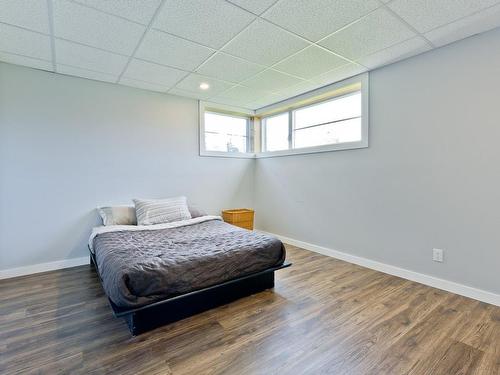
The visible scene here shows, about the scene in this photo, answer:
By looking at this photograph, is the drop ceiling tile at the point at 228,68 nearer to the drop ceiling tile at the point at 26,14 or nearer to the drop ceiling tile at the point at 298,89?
→ the drop ceiling tile at the point at 298,89

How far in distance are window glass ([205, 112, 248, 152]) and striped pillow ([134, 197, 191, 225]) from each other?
1.33 metres

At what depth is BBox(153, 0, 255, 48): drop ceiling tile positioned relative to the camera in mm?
1959

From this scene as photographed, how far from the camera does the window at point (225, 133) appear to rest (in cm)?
445

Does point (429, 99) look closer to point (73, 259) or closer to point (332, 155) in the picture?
point (332, 155)

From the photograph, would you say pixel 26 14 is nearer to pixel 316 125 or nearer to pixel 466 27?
pixel 316 125

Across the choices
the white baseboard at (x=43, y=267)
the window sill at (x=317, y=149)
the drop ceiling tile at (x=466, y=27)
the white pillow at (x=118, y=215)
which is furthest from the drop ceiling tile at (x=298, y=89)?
the white baseboard at (x=43, y=267)

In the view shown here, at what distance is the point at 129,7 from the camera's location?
77.3 inches

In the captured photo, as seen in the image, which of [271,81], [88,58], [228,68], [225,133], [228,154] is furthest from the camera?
[225,133]

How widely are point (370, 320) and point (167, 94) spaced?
3865mm

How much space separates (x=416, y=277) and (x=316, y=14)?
278 cm

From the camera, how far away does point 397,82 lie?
294 centimetres

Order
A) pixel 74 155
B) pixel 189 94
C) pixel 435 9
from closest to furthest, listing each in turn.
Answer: pixel 435 9
pixel 74 155
pixel 189 94

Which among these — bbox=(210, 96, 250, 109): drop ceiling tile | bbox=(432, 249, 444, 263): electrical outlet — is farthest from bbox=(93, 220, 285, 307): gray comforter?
bbox=(210, 96, 250, 109): drop ceiling tile

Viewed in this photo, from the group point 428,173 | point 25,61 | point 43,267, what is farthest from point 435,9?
point 43,267
